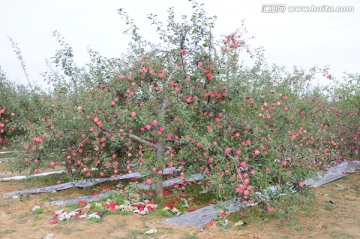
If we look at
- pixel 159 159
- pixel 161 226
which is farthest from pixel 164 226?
pixel 159 159

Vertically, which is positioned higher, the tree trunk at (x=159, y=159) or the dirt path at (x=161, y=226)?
the tree trunk at (x=159, y=159)

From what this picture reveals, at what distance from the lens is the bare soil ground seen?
5.71 meters

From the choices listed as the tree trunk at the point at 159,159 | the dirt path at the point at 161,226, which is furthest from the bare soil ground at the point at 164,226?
the tree trunk at the point at 159,159

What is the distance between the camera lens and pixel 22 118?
11164 millimetres

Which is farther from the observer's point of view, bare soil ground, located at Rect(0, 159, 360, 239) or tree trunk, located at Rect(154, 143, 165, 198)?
tree trunk, located at Rect(154, 143, 165, 198)

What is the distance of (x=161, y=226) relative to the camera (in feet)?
19.6

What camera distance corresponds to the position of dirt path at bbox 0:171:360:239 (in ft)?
18.7

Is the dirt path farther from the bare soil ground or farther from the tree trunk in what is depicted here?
the tree trunk

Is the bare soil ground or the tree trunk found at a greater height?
the tree trunk

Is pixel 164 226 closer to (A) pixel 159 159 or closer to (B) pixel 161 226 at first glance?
(B) pixel 161 226

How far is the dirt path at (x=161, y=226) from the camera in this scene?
5.71 m

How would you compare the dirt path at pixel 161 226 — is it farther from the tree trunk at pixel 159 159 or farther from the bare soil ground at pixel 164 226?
the tree trunk at pixel 159 159

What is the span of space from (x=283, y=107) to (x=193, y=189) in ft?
8.19

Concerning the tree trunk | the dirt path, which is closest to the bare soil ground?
the dirt path
